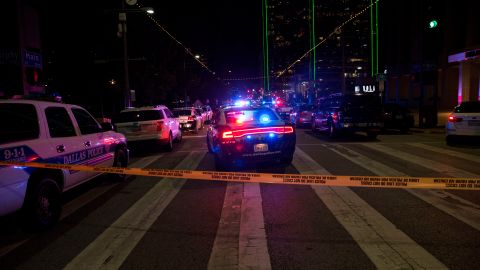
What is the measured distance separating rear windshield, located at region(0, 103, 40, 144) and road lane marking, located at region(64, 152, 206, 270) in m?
1.71

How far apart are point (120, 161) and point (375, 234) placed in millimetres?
6388

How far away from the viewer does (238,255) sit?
4727 millimetres

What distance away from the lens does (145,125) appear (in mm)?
14633

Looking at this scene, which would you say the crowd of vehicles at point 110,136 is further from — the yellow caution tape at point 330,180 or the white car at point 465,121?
the yellow caution tape at point 330,180

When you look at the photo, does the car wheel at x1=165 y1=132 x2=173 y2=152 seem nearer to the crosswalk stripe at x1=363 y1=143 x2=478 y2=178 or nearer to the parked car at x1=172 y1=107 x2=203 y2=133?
the crosswalk stripe at x1=363 y1=143 x2=478 y2=178

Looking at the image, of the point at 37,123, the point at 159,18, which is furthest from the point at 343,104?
the point at 159,18

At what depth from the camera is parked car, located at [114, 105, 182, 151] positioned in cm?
1455

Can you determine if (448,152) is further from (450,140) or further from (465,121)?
(450,140)

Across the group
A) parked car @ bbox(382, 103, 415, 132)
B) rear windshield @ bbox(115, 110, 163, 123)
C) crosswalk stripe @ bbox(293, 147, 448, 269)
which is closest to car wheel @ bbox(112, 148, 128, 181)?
crosswalk stripe @ bbox(293, 147, 448, 269)

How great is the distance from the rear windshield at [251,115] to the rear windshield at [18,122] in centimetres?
505

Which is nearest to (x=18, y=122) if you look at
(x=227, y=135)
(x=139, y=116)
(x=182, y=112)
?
(x=227, y=135)

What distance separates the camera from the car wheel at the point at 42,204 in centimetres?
568

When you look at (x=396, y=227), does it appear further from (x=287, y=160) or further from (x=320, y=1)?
(x=320, y=1)

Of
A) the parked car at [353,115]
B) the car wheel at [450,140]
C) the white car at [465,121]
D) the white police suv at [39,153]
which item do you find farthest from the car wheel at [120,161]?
the car wheel at [450,140]
